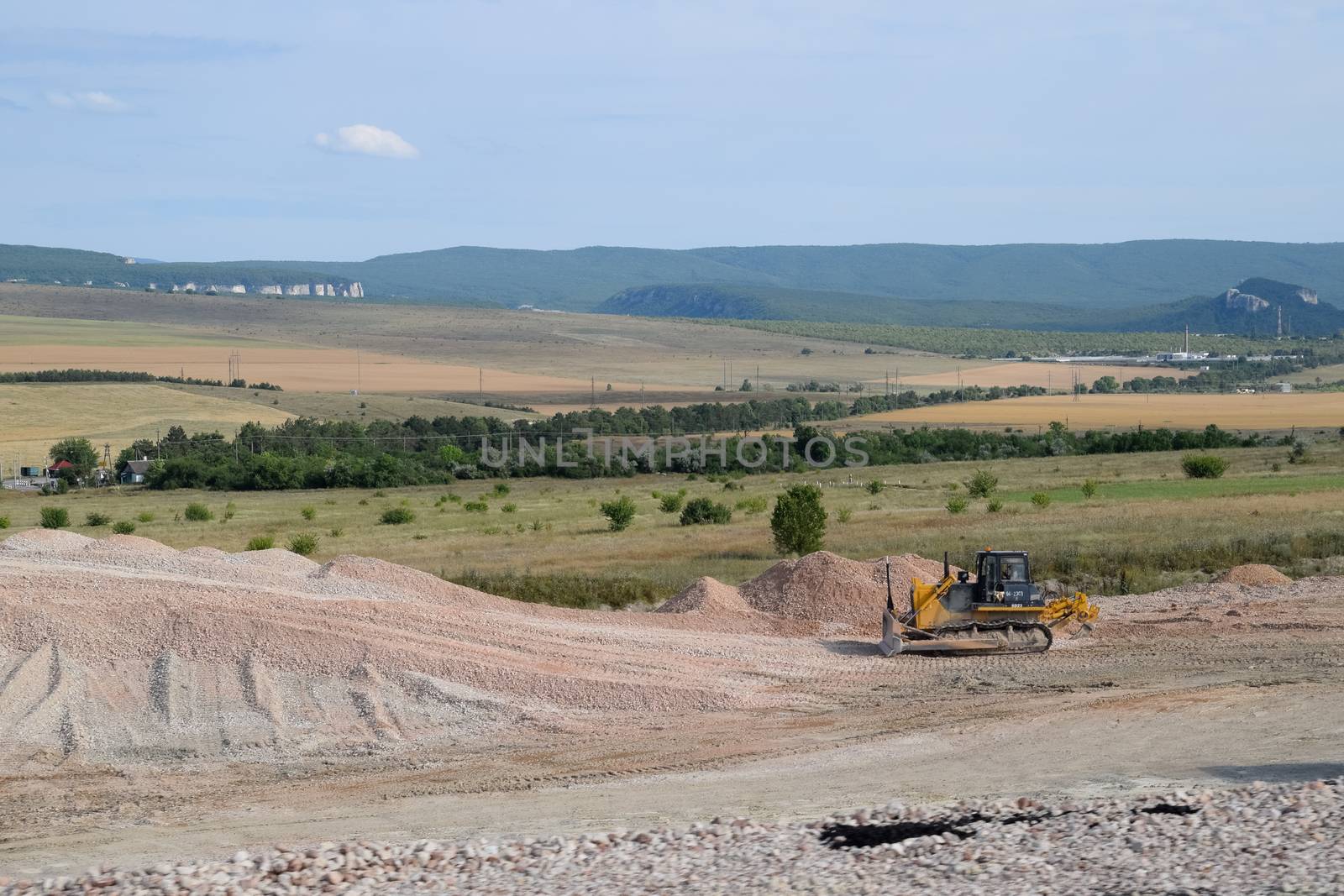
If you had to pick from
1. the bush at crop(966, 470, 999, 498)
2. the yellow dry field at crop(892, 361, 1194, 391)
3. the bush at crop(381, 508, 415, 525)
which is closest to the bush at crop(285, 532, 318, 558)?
the bush at crop(381, 508, 415, 525)

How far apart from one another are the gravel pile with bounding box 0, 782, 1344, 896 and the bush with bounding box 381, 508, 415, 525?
3892 centimetres

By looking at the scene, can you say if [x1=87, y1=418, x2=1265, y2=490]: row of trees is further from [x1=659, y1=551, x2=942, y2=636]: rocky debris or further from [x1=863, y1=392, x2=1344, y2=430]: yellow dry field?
[x1=659, y1=551, x2=942, y2=636]: rocky debris

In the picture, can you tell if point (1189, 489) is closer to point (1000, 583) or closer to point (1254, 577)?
point (1254, 577)

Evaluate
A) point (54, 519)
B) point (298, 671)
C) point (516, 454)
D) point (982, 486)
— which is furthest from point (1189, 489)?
point (298, 671)

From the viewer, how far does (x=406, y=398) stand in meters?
111

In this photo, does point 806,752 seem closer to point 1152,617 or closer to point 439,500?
point 1152,617

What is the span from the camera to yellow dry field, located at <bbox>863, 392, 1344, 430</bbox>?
90.8 m

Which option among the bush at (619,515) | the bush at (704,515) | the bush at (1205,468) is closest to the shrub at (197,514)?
the bush at (619,515)

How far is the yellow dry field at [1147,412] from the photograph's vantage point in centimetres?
9075

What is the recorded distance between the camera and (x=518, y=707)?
765 inches

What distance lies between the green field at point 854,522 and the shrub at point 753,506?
2.83 ft

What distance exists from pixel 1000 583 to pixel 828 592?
425 centimetres

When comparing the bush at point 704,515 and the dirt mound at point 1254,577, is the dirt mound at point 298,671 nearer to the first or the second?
the dirt mound at point 1254,577

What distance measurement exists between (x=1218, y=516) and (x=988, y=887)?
33.7 metres
